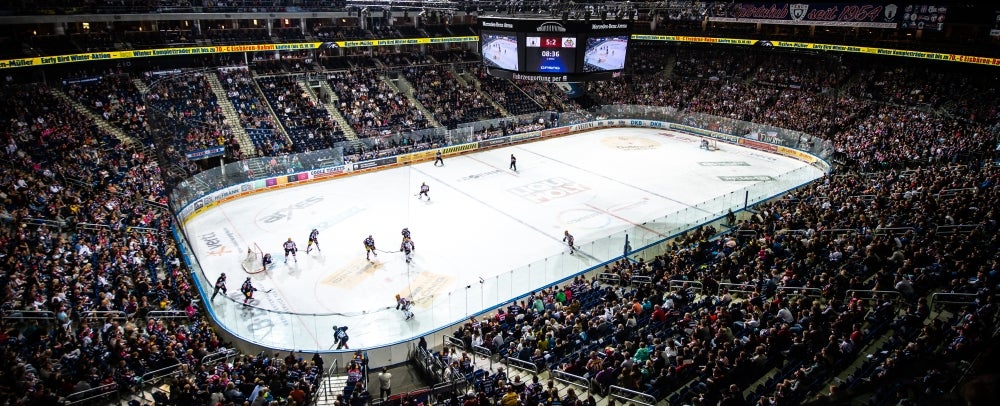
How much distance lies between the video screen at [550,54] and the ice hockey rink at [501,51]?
0.98 meters

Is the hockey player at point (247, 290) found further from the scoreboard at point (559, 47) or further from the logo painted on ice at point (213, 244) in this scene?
the scoreboard at point (559, 47)

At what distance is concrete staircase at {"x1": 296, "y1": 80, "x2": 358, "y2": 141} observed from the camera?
43819mm

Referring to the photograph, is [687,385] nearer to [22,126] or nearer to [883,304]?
[883,304]

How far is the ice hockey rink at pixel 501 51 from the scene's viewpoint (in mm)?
36250

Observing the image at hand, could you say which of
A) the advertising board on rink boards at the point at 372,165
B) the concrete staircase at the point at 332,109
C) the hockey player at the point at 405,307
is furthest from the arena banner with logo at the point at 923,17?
the hockey player at the point at 405,307

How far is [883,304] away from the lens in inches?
Result: 526

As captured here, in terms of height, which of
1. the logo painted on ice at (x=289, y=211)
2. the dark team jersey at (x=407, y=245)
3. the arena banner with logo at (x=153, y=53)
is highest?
the arena banner with logo at (x=153, y=53)

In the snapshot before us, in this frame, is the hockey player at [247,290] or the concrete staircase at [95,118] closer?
the hockey player at [247,290]

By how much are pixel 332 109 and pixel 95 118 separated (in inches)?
596

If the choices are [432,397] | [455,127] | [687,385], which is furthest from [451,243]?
[455,127]

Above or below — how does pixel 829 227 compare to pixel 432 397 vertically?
above

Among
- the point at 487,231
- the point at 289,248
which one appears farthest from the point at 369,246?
the point at 487,231

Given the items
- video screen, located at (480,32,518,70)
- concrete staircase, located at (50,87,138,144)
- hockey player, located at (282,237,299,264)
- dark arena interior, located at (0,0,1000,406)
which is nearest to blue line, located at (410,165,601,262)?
dark arena interior, located at (0,0,1000,406)

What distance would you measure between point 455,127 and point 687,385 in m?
35.8
